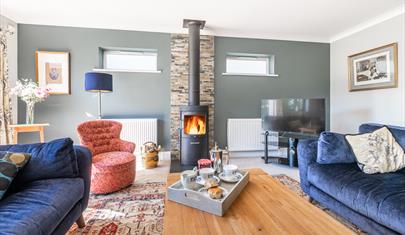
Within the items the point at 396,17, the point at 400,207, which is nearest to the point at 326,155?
the point at 400,207

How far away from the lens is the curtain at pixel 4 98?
286 centimetres

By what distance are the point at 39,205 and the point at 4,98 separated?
272 centimetres

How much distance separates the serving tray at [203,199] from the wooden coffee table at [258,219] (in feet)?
0.08

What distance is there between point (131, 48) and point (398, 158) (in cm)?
376

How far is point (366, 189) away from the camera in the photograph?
1.41 m

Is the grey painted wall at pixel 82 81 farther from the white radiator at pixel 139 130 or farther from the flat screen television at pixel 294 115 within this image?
the flat screen television at pixel 294 115

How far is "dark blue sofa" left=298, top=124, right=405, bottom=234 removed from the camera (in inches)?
48.7

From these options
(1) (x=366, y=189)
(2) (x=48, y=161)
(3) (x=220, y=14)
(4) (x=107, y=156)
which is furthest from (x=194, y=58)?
(1) (x=366, y=189)

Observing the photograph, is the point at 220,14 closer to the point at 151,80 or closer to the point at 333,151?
the point at 151,80

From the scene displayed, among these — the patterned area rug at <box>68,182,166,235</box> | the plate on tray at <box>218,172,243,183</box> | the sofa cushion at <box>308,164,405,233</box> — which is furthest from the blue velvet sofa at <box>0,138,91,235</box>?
the sofa cushion at <box>308,164,405,233</box>

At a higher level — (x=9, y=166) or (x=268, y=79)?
(x=268, y=79)

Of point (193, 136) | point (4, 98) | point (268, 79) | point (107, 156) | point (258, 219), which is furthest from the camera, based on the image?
point (268, 79)

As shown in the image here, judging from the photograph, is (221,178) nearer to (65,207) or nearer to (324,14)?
(65,207)

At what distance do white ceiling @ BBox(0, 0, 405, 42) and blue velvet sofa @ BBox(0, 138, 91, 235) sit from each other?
2173 millimetres
